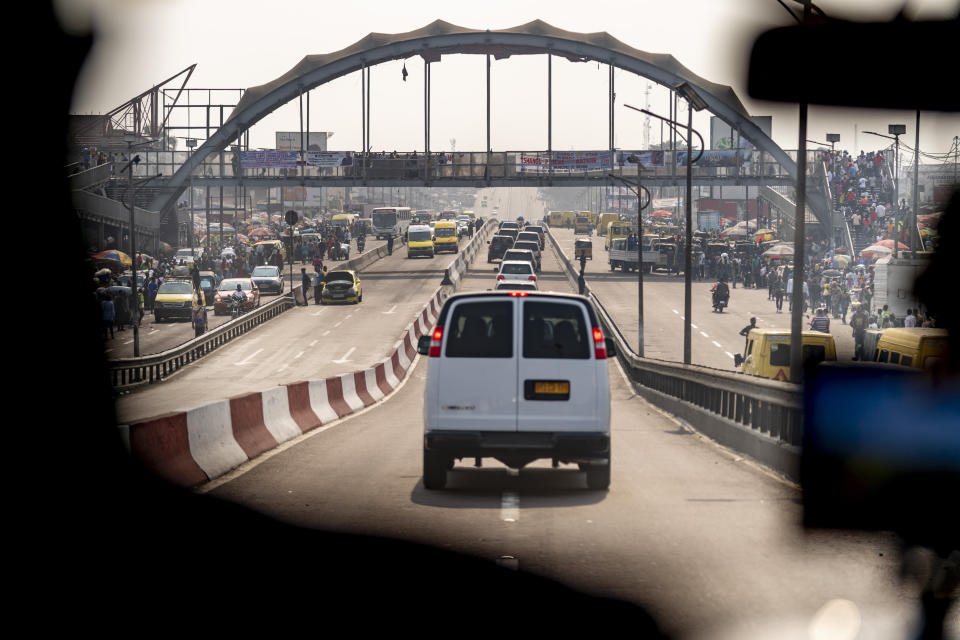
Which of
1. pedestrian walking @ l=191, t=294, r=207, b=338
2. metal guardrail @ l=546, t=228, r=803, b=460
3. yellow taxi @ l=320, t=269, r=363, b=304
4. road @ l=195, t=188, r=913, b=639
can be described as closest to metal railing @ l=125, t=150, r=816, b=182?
yellow taxi @ l=320, t=269, r=363, b=304

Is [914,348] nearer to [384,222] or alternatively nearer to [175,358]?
[175,358]

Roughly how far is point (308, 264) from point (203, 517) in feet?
269

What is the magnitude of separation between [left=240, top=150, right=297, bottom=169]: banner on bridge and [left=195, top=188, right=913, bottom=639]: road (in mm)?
81043

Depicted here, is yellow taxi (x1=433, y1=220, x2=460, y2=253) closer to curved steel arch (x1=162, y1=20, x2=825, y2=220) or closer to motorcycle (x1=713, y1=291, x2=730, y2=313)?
curved steel arch (x1=162, y1=20, x2=825, y2=220)

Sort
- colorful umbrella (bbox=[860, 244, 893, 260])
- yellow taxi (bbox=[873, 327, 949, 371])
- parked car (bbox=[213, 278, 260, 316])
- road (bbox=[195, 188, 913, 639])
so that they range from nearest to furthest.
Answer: road (bbox=[195, 188, 913, 639]), yellow taxi (bbox=[873, 327, 949, 371]), colorful umbrella (bbox=[860, 244, 893, 260]), parked car (bbox=[213, 278, 260, 316])

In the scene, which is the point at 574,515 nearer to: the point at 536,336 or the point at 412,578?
the point at 536,336

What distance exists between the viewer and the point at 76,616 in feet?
23.6

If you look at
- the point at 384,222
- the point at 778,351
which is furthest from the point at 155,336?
the point at 384,222

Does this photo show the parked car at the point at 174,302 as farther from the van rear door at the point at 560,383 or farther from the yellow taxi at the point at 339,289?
the van rear door at the point at 560,383

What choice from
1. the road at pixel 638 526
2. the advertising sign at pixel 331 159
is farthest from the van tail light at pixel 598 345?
the advertising sign at pixel 331 159

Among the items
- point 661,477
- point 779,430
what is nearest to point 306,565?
point 661,477

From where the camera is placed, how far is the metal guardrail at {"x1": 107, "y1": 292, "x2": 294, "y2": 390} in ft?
131

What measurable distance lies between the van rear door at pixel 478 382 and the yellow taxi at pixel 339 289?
2119 inches

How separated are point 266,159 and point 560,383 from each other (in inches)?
3450
